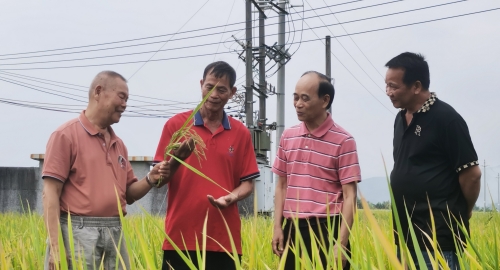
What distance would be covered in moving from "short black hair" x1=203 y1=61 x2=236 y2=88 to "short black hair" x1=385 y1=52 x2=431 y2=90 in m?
0.71

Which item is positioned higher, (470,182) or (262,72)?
(262,72)

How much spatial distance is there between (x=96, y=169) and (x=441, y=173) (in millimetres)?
1426

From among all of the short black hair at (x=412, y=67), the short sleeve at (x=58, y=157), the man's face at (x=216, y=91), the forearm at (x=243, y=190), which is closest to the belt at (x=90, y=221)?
the short sleeve at (x=58, y=157)

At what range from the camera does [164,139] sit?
2.80 meters

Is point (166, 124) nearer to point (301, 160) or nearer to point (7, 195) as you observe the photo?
point (301, 160)

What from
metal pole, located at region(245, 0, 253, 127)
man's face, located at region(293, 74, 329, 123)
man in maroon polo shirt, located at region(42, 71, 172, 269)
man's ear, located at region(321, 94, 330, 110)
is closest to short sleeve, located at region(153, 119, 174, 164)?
man in maroon polo shirt, located at region(42, 71, 172, 269)

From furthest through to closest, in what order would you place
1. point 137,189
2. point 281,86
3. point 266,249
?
point 281,86 < point 266,249 < point 137,189

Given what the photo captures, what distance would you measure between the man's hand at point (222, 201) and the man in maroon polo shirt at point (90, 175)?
22cm

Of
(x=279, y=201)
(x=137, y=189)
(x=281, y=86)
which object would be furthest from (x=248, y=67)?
(x=137, y=189)

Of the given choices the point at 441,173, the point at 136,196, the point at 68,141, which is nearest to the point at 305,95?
the point at 441,173

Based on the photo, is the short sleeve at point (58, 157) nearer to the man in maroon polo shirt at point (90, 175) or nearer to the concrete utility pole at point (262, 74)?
the man in maroon polo shirt at point (90, 175)

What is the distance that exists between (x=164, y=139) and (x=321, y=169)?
0.73 metres

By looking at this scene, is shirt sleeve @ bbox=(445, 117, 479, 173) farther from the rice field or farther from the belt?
the belt

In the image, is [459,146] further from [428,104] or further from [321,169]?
[321,169]
